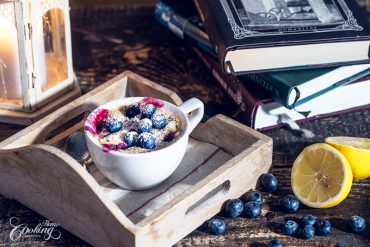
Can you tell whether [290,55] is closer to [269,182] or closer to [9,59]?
[269,182]

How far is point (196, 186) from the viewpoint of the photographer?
1044 millimetres

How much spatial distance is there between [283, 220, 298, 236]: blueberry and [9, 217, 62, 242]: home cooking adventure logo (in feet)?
0.97

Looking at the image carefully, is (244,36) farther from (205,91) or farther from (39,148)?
(39,148)

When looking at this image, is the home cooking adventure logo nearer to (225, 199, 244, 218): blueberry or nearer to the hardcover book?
(225, 199, 244, 218): blueberry

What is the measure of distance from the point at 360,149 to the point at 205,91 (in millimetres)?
320

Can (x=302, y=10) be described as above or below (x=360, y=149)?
above

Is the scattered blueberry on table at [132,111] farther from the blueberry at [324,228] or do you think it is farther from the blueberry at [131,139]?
the blueberry at [324,228]

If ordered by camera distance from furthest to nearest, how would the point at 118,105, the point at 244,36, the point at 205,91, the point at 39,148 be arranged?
the point at 205,91
the point at 244,36
the point at 118,105
the point at 39,148

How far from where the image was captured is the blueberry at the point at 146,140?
1044 mm

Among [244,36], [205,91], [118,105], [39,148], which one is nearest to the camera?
[39,148]

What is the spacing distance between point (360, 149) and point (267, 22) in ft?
0.85

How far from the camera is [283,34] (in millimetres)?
1266

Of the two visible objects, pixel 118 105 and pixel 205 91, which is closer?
pixel 118 105

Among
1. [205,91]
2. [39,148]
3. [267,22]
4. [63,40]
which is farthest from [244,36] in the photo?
[39,148]
